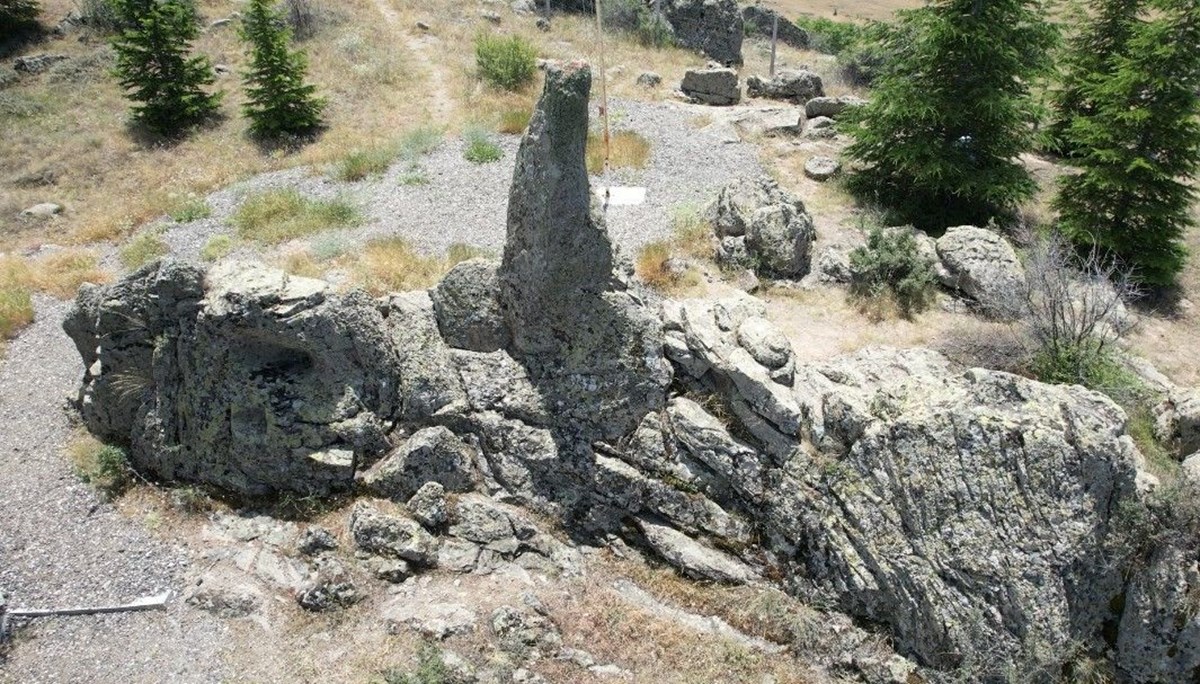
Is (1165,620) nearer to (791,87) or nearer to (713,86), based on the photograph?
(713,86)

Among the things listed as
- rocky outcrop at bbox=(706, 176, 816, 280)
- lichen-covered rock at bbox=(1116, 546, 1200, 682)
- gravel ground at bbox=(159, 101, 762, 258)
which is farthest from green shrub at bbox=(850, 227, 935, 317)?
lichen-covered rock at bbox=(1116, 546, 1200, 682)

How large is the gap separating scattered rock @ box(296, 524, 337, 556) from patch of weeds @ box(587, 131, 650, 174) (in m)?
13.9

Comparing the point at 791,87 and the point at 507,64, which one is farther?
the point at 791,87

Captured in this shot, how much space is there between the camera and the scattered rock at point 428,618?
A: 1021 centimetres

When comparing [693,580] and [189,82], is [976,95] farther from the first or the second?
[189,82]

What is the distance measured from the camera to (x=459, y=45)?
34438 millimetres

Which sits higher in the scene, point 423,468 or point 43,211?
point 43,211

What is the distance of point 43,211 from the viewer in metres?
22.1

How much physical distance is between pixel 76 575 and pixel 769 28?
47510 millimetres

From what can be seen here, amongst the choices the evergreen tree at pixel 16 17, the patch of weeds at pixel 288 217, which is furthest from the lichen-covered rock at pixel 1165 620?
the evergreen tree at pixel 16 17

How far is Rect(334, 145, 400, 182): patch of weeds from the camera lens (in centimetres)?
2236

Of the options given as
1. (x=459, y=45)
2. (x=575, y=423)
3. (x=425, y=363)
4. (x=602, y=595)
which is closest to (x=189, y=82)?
(x=459, y=45)

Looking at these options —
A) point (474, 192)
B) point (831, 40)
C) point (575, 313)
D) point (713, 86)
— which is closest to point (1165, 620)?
point (575, 313)

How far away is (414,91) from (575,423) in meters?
22.2
